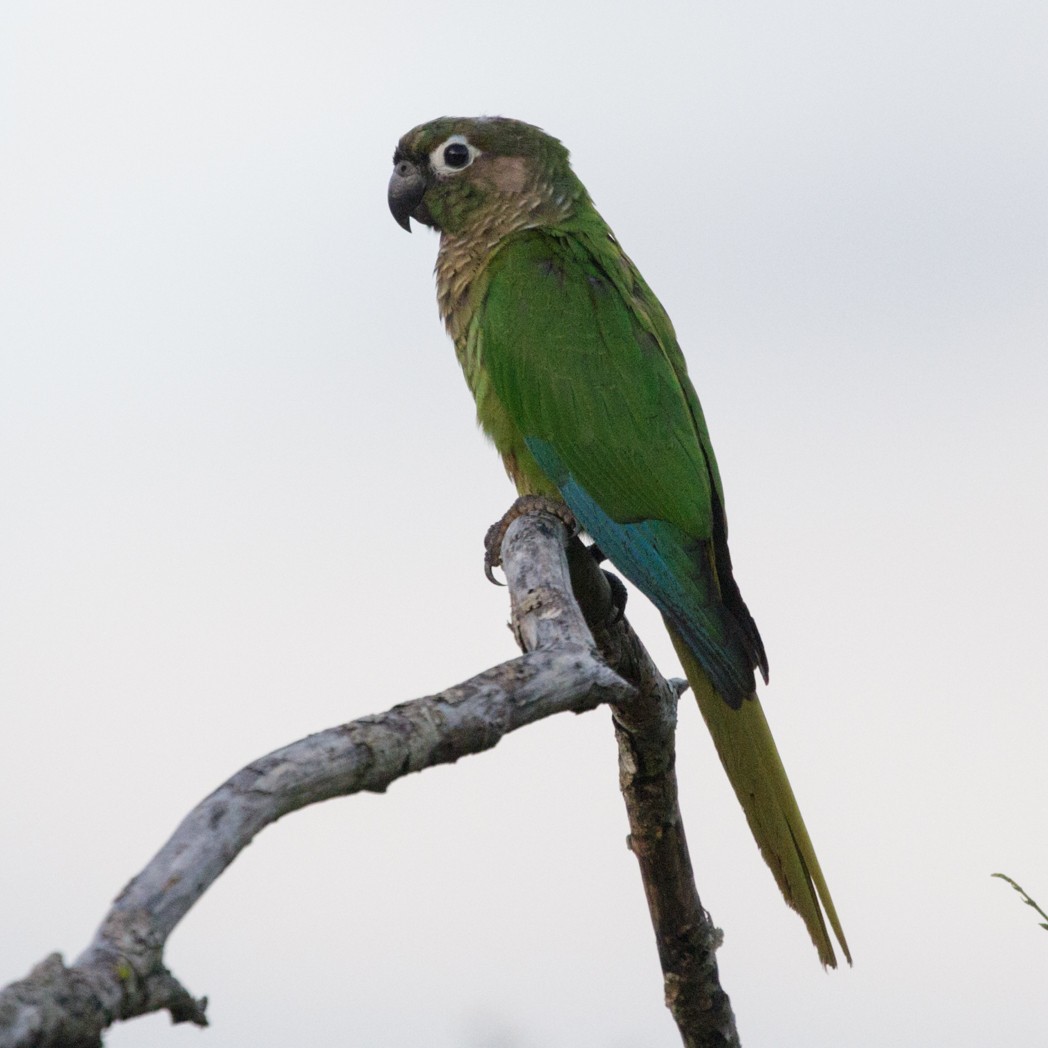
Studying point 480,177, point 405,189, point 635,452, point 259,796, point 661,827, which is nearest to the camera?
point 259,796

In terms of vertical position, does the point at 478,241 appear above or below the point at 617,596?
above

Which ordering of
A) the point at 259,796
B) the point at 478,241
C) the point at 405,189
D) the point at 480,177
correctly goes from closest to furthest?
1. the point at 259,796
2. the point at 478,241
3. the point at 480,177
4. the point at 405,189

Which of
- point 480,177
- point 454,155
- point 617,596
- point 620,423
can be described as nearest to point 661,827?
point 617,596

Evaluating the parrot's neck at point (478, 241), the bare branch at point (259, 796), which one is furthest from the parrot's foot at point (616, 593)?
the bare branch at point (259, 796)

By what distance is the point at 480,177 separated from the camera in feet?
16.1

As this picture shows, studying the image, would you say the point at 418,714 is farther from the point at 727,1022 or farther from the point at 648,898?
the point at 727,1022

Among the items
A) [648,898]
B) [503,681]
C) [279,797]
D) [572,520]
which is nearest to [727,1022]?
[648,898]

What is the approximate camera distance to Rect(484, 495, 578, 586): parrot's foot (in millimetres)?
3840

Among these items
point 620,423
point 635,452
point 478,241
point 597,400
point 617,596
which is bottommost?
point 617,596

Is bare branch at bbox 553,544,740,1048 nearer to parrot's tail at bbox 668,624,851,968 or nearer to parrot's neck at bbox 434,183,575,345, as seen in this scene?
parrot's tail at bbox 668,624,851,968

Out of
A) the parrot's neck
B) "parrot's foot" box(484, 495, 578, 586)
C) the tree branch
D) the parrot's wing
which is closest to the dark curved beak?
the parrot's neck

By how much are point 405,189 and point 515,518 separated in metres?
1.87

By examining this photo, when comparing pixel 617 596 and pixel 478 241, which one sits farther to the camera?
pixel 478 241

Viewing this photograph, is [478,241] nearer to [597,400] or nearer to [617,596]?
[597,400]
